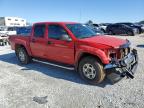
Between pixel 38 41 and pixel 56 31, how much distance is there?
97 cm

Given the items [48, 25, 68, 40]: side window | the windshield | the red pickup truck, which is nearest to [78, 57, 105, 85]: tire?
the red pickup truck

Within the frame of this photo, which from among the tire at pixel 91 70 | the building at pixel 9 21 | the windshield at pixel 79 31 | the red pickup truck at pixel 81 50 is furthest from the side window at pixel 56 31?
the building at pixel 9 21

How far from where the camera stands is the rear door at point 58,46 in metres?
5.76

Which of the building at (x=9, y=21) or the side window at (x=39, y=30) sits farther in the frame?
the building at (x=9, y=21)

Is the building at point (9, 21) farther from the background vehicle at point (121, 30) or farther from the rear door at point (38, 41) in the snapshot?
the rear door at point (38, 41)

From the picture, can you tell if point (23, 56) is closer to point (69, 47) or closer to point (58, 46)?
point (58, 46)

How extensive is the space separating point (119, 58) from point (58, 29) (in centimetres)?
227

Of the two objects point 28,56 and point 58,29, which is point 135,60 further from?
point 28,56

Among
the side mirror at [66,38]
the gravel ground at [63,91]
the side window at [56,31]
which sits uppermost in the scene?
the side window at [56,31]

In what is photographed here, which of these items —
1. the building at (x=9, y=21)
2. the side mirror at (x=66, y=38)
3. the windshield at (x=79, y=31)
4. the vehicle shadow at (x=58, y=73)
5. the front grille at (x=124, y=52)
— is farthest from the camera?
the building at (x=9, y=21)

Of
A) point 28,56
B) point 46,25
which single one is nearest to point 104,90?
point 46,25

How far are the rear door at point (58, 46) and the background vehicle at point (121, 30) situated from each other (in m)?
17.5

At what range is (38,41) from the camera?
6.81 meters

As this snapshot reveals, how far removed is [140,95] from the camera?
4457 mm
